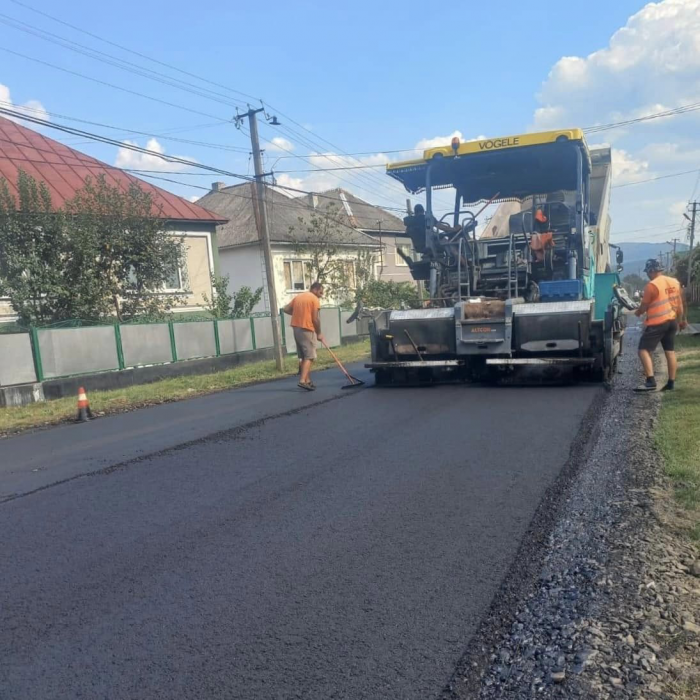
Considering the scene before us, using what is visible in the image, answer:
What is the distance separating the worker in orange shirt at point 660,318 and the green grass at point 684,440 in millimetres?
396

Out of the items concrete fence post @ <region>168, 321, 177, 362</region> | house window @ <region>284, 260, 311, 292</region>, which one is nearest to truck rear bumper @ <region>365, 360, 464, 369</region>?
concrete fence post @ <region>168, 321, 177, 362</region>

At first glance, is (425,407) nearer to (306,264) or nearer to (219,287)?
(219,287)

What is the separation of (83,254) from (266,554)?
1348cm

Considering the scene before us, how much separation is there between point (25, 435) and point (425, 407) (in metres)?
5.21

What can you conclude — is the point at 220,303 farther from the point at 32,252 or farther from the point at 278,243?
the point at 278,243

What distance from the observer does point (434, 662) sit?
267cm

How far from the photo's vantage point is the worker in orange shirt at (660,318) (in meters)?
8.31

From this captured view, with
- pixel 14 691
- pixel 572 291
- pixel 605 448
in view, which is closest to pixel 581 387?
pixel 572 291

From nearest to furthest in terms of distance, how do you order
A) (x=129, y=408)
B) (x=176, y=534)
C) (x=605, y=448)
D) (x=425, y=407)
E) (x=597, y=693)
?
(x=597, y=693) → (x=176, y=534) → (x=605, y=448) → (x=425, y=407) → (x=129, y=408)

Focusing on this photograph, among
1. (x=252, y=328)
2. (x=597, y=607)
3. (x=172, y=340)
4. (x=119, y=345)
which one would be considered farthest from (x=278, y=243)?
(x=597, y=607)

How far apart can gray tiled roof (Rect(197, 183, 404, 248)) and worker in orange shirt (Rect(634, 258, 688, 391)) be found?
67.6ft

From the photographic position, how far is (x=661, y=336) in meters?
8.38

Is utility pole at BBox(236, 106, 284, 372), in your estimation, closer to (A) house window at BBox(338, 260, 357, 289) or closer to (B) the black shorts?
(B) the black shorts

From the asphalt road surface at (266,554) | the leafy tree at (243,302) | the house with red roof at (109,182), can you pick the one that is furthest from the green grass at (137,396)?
the house with red roof at (109,182)
